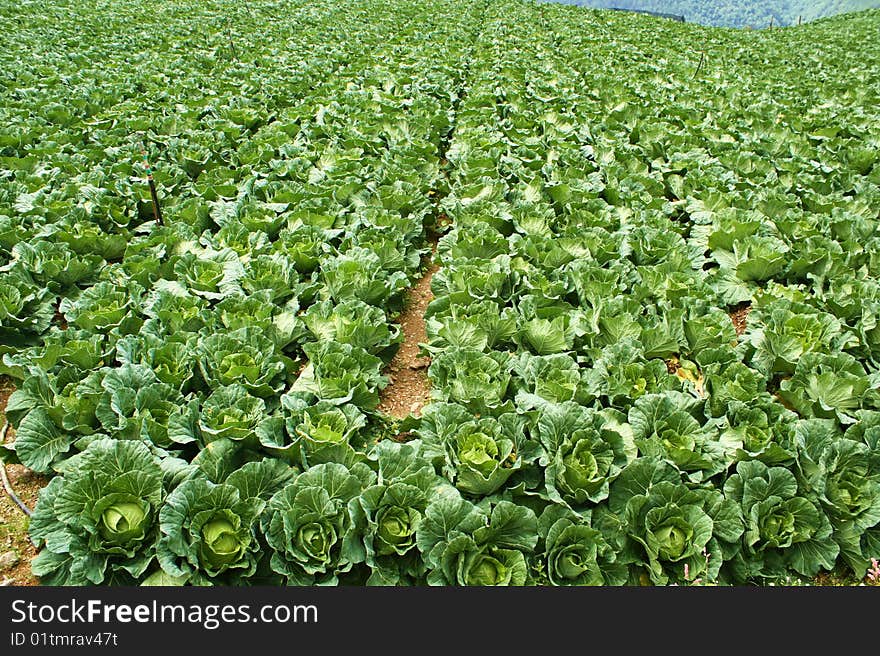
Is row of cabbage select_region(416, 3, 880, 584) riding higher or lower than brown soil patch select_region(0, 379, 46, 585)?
higher

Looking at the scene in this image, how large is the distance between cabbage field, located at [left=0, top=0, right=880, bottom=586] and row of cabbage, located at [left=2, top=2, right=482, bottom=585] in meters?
0.02

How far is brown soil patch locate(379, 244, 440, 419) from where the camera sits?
4148mm

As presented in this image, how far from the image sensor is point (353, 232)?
5449 millimetres

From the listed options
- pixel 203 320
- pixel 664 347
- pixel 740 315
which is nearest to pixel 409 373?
pixel 203 320

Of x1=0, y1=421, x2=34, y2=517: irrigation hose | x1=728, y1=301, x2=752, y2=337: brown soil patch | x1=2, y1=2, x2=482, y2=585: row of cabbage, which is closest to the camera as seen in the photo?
x1=2, y1=2, x2=482, y2=585: row of cabbage

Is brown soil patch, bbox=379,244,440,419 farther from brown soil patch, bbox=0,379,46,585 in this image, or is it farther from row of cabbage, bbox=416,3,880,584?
brown soil patch, bbox=0,379,46,585

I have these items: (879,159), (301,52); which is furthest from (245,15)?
(879,159)

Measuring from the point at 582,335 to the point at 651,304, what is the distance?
868 mm

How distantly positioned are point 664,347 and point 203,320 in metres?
3.36

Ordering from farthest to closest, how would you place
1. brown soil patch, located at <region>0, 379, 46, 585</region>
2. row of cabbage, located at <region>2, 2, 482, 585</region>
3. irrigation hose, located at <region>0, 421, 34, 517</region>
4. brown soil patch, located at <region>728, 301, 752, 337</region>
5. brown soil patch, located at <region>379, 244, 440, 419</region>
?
1. brown soil patch, located at <region>728, 301, 752, 337</region>
2. brown soil patch, located at <region>379, 244, 440, 419</region>
3. irrigation hose, located at <region>0, 421, 34, 517</region>
4. brown soil patch, located at <region>0, 379, 46, 585</region>
5. row of cabbage, located at <region>2, 2, 482, 585</region>

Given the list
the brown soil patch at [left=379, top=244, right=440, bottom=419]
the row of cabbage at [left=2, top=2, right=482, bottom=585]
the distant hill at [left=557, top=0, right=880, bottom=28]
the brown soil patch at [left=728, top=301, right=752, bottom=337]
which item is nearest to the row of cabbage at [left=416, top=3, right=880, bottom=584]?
the brown soil patch at [left=728, top=301, right=752, bottom=337]

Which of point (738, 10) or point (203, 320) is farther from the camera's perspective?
point (738, 10)

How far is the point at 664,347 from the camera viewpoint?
4129 mm

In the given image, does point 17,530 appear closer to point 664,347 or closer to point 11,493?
point 11,493
